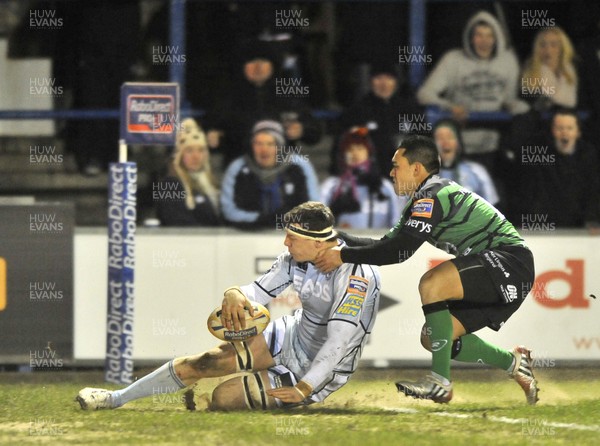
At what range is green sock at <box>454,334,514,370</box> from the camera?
382 inches

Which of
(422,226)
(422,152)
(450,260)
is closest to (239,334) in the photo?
(422,226)

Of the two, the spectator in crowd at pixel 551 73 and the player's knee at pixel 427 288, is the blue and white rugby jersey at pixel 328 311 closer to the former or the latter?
the player's knee at pixel 427 288

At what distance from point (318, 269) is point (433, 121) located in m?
5.21

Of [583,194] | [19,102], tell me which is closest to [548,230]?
[583,194]

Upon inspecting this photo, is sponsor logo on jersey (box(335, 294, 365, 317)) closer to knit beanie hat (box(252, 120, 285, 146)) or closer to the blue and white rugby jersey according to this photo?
the blue and white rugby jersey

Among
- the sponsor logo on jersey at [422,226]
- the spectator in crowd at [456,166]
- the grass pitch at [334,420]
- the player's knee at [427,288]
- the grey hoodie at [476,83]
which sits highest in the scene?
the grey hoodie at [476,83]

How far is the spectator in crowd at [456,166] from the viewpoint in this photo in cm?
1280

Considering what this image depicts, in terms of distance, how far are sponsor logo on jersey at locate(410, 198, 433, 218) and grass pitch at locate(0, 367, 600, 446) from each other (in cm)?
A: 124

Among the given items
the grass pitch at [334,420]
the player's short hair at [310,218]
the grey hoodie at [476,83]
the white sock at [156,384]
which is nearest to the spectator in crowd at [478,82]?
the grey hoodie at [476,83]

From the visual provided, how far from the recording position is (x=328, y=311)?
930 cm

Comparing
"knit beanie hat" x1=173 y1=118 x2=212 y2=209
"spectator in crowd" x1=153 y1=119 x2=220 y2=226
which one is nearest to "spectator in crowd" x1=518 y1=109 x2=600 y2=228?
"spectator in crowd" x1=153 y1=119 x2=220 y2=226

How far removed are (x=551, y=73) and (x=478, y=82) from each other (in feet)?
2.29

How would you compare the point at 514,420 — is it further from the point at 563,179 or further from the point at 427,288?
the point at 563,179

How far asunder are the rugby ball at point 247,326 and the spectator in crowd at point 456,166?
3.87m
